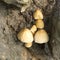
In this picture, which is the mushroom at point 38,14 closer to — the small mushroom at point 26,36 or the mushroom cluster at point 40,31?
the mushroom cluster at point 40,31

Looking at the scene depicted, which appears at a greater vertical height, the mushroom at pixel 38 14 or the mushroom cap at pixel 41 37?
the mushroom at pixel 38 14

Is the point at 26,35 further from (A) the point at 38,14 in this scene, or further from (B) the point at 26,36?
(A) the point at 38,14

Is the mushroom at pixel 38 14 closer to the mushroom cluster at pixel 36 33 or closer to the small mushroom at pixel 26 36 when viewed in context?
the mushroom cluster at pixel 36 33

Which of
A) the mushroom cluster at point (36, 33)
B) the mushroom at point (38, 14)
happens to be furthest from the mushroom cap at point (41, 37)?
the mushroom at point (38, 14)

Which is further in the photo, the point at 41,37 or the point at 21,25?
the point at 21,25

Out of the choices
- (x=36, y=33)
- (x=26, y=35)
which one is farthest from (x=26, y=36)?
(x=36, y=33)

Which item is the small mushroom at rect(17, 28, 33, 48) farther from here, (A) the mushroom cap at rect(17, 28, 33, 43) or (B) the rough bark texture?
(B) the rough bark texture
